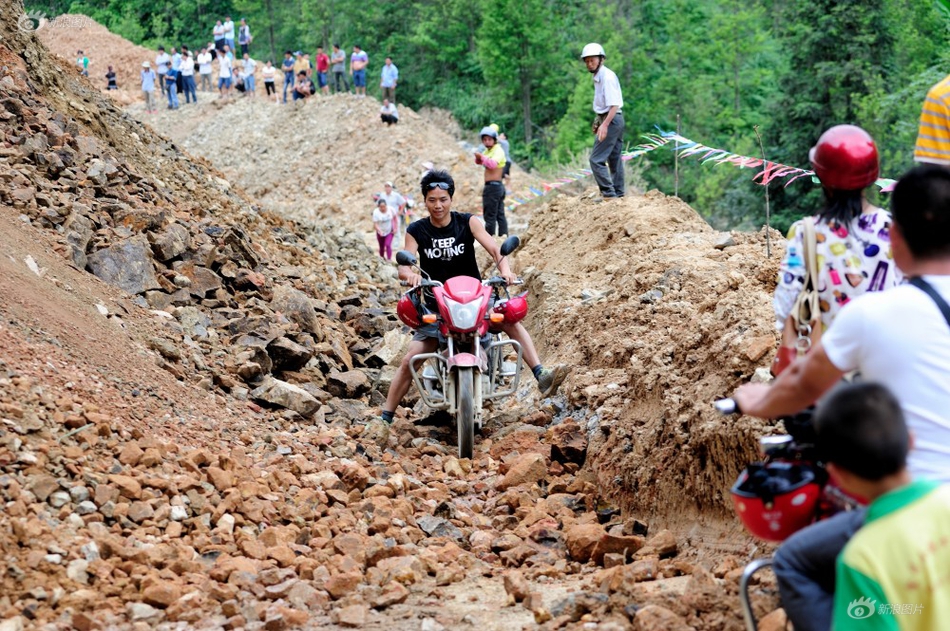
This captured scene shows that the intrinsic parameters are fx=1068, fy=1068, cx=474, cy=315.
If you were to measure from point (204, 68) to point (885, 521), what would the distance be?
44532 mm

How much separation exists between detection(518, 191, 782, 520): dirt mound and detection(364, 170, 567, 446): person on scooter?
3.74 ft

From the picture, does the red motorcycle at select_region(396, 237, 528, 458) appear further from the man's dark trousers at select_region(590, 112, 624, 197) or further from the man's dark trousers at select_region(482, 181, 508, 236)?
the man's dark trousers at select_region(482, 181, 508, 236)

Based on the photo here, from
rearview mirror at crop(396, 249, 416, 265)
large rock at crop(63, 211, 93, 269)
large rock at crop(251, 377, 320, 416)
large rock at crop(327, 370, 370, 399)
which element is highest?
rearview mirror at crop(396, 249, 416, 265)

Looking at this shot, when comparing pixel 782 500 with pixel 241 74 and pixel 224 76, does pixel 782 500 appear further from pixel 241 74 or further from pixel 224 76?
pixel 241 74

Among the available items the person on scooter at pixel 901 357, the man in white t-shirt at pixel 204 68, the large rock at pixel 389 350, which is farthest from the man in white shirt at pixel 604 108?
the man in white t-shirt at pixel 204 68

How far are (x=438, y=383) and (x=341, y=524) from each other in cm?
248

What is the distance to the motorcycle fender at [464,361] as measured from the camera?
25.7 ft

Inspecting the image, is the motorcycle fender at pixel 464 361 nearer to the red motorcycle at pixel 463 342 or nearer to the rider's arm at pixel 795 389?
the red motorcycle at pixel 463 342

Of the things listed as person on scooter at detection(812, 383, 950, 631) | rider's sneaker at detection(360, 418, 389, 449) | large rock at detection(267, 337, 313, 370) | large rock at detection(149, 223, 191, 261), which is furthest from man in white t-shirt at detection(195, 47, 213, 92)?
person on scooter at detection(812, 383, 950, 631)

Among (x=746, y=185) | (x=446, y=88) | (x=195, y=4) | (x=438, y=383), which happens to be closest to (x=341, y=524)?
(x=438, y=383)

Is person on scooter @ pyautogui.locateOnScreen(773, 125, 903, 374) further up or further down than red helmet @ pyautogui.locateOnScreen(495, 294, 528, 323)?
further up

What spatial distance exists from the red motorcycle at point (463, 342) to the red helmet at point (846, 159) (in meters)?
4.21

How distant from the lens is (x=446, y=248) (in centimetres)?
850

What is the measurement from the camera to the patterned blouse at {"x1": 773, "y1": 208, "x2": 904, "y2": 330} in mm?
3979
